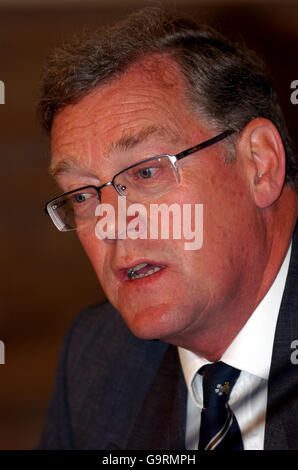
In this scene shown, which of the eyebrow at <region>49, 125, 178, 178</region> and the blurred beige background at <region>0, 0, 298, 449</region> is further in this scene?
the blurred beige background at <region>0, 0, 298, 449</region>

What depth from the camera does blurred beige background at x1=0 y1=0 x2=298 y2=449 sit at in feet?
2.84

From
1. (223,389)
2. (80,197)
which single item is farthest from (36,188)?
(223,389)

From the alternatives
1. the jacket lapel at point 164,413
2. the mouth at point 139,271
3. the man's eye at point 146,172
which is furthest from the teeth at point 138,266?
the jacket lapel at point 164,413

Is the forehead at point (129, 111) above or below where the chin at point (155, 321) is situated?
above

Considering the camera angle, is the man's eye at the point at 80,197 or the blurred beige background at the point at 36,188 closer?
the man's eye at the point at 80,197

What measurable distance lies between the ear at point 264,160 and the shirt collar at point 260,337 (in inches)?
3.5

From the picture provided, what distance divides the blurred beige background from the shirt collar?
0.83 feet

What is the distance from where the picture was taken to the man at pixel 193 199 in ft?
2.36

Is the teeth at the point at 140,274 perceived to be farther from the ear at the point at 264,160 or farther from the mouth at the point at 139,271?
the ear at the point at 264,160

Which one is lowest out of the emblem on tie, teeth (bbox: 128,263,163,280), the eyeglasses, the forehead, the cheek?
the emblem on tie

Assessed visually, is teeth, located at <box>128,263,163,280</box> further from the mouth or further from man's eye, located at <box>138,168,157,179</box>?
man's eye, located at <box>138,168,157,179</box>

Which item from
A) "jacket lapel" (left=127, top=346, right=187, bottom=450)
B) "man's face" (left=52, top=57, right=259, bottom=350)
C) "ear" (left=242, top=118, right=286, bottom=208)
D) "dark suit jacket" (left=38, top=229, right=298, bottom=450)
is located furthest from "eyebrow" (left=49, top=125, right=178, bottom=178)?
"jacket lapel" (left=127, top=346, right=187, bottom=450)
